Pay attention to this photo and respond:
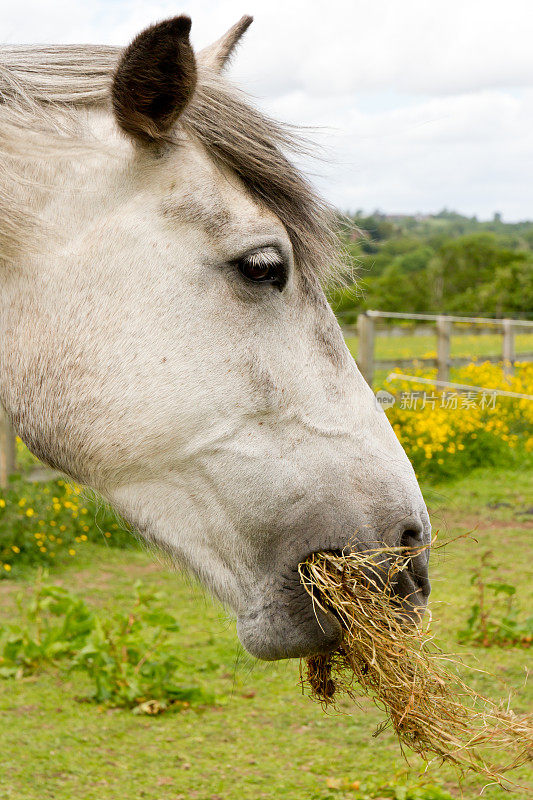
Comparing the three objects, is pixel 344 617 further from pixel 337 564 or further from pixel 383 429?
pixel 383 429

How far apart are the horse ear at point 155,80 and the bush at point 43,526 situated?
172 inches

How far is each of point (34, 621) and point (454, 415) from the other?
5.15m

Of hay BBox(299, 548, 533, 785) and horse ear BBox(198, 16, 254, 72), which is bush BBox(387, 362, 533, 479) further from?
hay BBox(299, 548, 533, 785)

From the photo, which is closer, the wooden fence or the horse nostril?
the horse nostril

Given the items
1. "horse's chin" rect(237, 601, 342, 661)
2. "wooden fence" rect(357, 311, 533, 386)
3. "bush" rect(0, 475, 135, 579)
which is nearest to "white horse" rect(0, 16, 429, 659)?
"horse's chin" rect(237, 601, 342, 661)

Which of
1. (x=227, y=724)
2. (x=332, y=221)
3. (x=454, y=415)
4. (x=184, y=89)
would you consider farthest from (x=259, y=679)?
(x=454, y=415)

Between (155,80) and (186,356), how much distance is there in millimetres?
622

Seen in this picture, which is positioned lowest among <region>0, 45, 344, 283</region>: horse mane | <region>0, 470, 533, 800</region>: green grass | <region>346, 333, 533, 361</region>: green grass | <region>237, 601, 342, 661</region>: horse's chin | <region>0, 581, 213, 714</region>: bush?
<region>0, 470, 533, 800</region>: green grass

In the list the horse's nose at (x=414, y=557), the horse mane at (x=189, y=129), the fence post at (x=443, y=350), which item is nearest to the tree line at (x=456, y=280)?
the fence post at (x=443, y=350)

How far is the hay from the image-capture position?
70.0 inches

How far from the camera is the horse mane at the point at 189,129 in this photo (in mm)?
1835

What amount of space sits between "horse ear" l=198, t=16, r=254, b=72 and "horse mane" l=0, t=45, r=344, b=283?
30cm

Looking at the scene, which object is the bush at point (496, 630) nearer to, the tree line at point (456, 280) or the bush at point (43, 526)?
the bush at point (43, 526)

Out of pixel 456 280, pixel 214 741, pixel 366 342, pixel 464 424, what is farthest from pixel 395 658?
pixel 456 280
